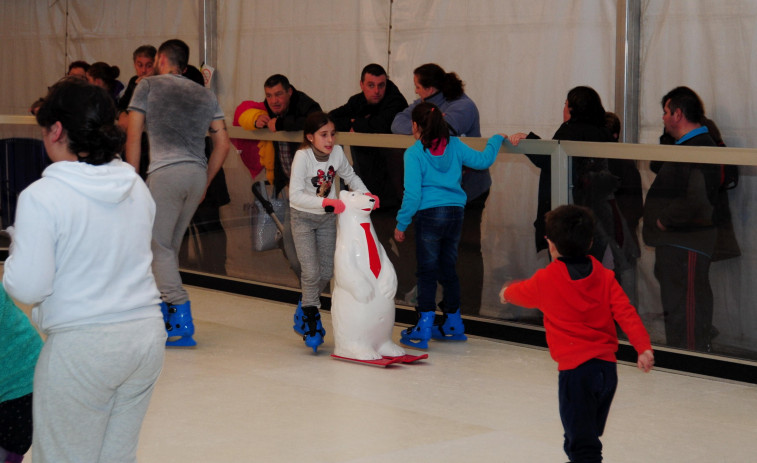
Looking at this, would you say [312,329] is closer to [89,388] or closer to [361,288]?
[361,288]

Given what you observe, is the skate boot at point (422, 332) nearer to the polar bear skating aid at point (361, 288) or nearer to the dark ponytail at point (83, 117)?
the polar bear skating aid at point (361, 288)

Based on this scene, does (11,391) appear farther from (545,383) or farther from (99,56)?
(99,56)

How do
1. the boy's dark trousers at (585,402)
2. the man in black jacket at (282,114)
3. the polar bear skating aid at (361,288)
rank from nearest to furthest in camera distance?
the boy's dark trousers at (585,402)
the polar bear skating aid at (361,288)
the man in black jacket at (282,114)

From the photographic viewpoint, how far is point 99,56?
41.5ft

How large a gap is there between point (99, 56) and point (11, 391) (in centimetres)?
1026

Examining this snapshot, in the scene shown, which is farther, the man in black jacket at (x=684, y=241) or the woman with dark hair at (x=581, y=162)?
the woman with dark hair at (x=581, y=162)

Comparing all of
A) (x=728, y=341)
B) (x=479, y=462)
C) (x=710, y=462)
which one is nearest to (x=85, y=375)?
(x=479, y=462)

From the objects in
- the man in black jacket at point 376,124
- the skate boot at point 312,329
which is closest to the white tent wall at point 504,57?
the man in black jacket at point 376,124

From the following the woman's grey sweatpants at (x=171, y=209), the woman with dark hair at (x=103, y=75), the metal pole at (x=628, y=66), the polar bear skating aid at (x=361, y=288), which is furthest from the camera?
the woman with dark hair at (x=103, y=75)

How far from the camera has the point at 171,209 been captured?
6375mm

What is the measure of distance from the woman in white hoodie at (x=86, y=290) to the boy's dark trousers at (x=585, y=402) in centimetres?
167

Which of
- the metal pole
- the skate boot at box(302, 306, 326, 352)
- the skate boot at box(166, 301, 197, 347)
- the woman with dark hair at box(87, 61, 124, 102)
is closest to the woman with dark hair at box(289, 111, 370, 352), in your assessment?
the skate boot at box(302, 306, 326, 352)

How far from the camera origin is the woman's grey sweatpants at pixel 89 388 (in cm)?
262

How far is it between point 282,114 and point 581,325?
4.62 m
